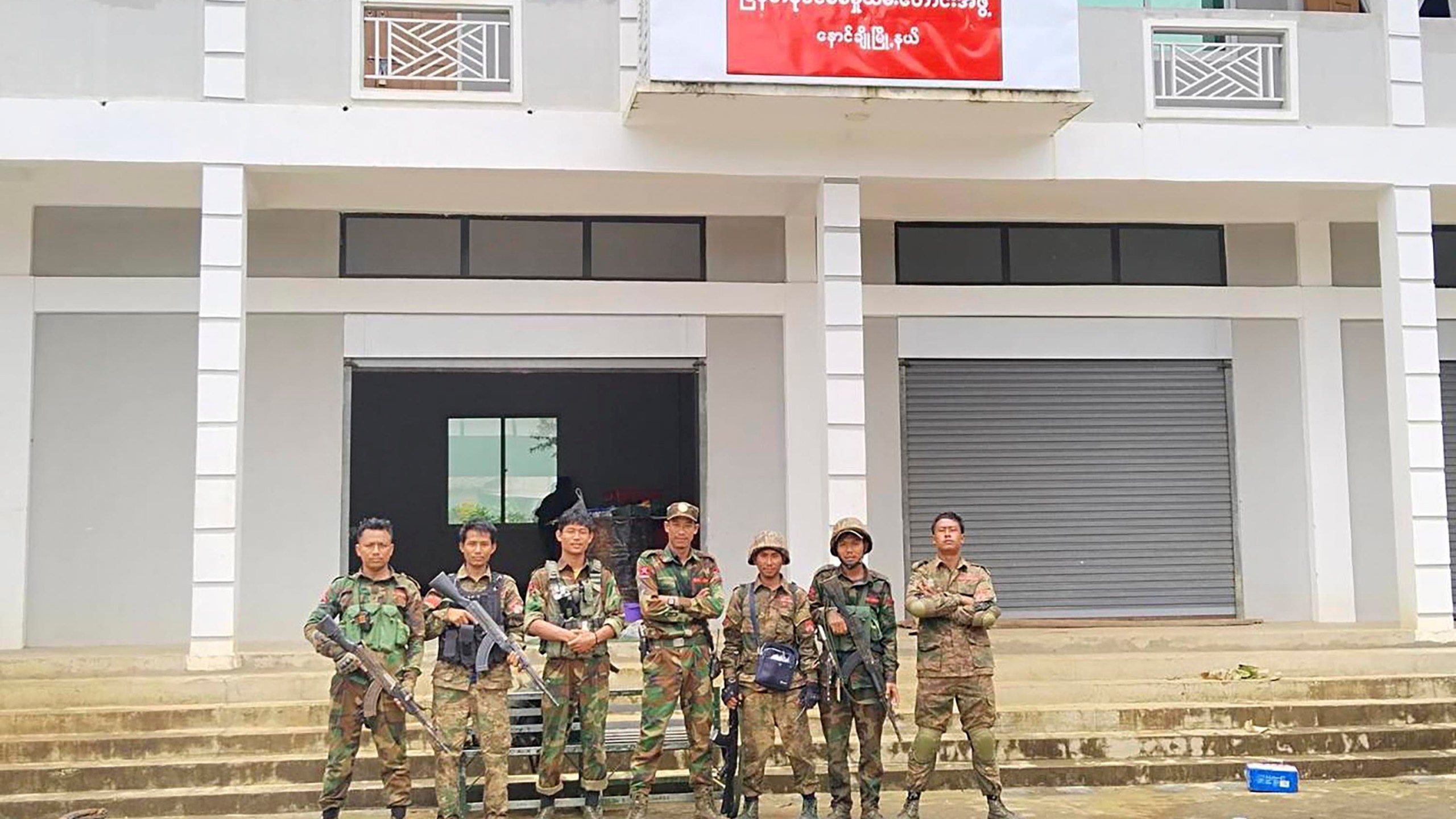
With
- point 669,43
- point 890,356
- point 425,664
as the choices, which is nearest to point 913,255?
point 890,356

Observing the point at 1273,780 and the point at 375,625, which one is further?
the point at 1273,780

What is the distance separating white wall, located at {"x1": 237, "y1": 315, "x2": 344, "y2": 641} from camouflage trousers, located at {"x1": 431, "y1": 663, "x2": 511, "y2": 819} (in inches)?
174

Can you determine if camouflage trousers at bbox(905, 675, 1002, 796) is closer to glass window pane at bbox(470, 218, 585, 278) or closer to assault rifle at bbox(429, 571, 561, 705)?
assault rifle at bbox(429, 571, 561, 705)

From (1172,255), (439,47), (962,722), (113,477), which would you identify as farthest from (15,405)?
(1172,255)

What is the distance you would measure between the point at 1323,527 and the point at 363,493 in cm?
1058

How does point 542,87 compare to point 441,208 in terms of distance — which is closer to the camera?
point 542,87

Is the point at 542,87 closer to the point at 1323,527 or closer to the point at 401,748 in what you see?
the point at 401,748

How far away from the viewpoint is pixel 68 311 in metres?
10.8

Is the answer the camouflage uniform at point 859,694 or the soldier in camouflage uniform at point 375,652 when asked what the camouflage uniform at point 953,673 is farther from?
the soldier in camouflage uniform at point 375,652

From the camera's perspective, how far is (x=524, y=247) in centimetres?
1134

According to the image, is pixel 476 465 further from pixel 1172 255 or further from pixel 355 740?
pixel 355 740

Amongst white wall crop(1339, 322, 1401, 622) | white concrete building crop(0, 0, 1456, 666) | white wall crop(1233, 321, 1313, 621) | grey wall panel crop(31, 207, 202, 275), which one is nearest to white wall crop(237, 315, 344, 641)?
white concrete building crop(0, 0, 1456, 666)

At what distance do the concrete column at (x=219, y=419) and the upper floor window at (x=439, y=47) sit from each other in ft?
4.35

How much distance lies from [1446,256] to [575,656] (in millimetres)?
9547
